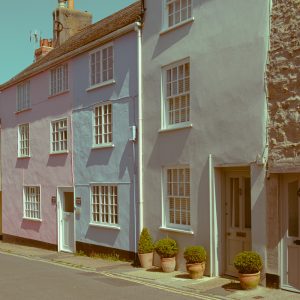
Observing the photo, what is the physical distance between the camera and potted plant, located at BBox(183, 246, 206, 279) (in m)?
12.9

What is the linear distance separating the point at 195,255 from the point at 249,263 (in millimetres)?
1808

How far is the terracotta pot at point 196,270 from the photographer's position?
42.4 feet

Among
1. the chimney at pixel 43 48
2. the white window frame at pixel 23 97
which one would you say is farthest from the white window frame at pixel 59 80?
the chimney at pixel 43 48

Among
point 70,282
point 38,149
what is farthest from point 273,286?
point 38,149

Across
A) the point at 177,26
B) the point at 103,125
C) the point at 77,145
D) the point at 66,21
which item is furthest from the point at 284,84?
the point at 66,21

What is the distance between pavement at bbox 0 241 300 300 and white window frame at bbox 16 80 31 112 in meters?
7.67

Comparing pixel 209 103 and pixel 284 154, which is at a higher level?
pixel 209 103

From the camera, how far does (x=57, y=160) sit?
69.4 ft

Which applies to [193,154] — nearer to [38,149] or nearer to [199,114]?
[199,114]

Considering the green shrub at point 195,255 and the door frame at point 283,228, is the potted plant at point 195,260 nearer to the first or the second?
the green shrub at point 195,255

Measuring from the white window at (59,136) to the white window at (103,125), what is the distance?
244 cm

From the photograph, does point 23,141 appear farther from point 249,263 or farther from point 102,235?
point 249,263

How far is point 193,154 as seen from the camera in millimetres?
13984

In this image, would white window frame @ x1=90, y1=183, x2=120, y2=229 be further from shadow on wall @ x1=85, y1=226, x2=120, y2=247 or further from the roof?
the roof
